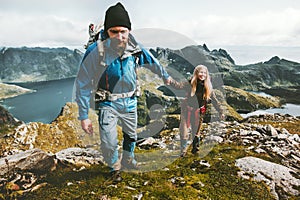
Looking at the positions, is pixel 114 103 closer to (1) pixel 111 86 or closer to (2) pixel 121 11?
(1) pixel 111 86

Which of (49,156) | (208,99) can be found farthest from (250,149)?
(49,156)

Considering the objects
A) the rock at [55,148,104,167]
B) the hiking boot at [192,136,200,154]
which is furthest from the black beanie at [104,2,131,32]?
the hiking boot at [192,136,200,154]

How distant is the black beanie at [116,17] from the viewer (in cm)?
643

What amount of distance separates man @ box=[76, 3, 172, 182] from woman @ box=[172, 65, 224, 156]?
1.97m

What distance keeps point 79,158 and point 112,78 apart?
415 cm

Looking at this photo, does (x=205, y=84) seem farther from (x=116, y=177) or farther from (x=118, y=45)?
(x=116, y=177)

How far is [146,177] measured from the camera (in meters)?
7.94

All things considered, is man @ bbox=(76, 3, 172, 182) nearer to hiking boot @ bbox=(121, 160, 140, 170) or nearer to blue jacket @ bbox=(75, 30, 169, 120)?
blue jacket @ bbox=(75, 30, 169, 120)

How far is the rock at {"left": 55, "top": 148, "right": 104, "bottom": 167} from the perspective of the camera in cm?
896

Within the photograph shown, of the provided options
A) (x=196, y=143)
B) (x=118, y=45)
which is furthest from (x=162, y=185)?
(x=118, y=45)

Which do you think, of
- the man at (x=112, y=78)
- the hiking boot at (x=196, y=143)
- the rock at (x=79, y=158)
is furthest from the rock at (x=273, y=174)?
the rock at (x=79, y=158)

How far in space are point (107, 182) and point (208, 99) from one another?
4.70m

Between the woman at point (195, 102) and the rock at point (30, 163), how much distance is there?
16.6ft

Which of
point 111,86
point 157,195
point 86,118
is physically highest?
point 111,86
